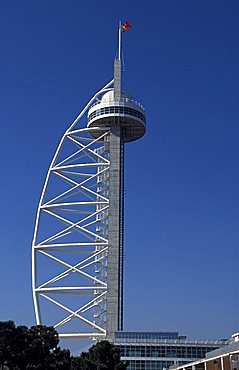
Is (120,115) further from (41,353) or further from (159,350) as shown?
(41,353)

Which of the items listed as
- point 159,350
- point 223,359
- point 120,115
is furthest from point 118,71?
point 223,359

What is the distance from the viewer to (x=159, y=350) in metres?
83.9

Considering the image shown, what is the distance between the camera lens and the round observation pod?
334 feet

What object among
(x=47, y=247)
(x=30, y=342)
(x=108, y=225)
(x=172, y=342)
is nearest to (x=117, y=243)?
(x=108, y=225)

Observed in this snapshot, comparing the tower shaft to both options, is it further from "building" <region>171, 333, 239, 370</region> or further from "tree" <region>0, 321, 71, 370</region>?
"building" <region>171, 333, 239, 370</region>

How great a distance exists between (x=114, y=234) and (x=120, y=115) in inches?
733

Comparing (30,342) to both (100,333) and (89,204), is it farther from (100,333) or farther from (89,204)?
(89,204)

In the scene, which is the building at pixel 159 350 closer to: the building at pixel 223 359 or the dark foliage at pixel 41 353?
the dark foliage at pixel 41 353

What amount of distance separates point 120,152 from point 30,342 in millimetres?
39443

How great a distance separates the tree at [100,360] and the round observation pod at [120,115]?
40.1 m

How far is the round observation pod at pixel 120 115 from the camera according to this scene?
102 meters

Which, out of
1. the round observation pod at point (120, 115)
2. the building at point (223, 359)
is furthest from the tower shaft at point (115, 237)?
the building at point (223, 359)

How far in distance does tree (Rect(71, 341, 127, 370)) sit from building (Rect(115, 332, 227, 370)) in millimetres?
11277

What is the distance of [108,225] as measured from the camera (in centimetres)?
9712
